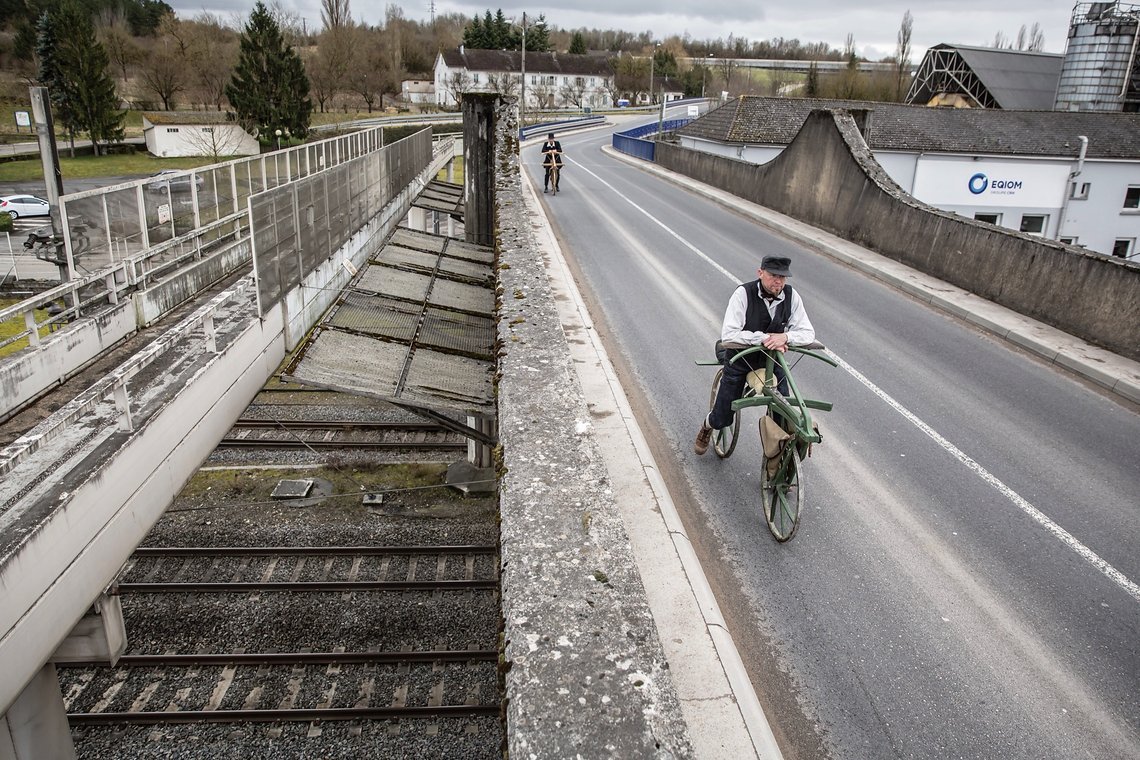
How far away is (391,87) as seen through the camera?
301 ft

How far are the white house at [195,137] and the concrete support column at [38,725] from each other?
185ft

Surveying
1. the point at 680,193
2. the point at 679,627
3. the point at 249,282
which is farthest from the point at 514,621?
the point at 680,193

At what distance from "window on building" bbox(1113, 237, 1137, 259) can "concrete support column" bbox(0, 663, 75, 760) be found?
43.4m

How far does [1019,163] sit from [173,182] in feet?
113

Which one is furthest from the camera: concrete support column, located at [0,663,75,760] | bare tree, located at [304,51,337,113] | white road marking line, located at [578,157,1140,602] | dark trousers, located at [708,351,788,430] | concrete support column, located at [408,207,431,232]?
bare tree, located at [304,51,337,113]

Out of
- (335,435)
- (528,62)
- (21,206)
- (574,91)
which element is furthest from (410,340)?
(528,62)

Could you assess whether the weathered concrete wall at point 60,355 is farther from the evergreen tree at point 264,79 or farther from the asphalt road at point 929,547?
the evergreen tree at point 264,79

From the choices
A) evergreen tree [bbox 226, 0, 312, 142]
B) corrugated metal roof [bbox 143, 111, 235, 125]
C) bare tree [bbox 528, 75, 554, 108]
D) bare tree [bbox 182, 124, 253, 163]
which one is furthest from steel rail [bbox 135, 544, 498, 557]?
bare tree [bbox 528, 75, 554, 108]

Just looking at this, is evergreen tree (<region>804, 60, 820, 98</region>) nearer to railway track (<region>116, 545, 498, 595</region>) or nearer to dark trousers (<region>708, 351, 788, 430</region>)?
railway track (<region>116, 545, 498, 595</region>)

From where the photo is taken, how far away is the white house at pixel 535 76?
103m

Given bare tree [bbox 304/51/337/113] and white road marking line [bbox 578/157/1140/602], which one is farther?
bare tree [bbox 304/51/337/113]

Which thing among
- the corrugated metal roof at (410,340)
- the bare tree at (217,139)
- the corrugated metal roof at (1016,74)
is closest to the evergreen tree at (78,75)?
the bare tree at (217,139)

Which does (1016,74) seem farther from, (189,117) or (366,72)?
(189,117)

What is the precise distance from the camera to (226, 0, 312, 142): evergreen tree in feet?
189
